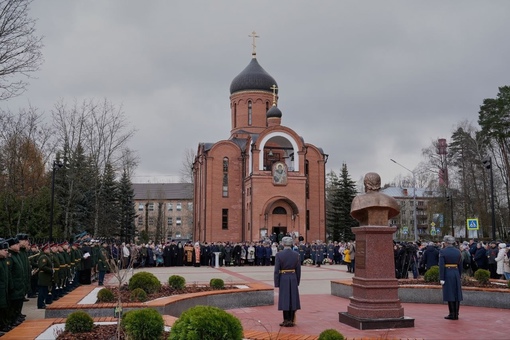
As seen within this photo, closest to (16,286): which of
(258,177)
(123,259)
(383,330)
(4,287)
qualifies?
(4,287)

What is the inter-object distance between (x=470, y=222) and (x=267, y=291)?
1535cm

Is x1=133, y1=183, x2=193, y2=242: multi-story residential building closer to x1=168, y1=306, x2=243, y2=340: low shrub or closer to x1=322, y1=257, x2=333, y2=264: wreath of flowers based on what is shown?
x1=322, y1=257, x2=333, y2=264: wreath of flowers

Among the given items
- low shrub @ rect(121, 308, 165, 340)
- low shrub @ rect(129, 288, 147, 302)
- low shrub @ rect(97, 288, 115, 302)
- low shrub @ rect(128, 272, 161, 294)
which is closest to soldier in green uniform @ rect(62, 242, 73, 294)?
low shrub @ rect(128, 272, 161, 294)

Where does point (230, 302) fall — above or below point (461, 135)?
below

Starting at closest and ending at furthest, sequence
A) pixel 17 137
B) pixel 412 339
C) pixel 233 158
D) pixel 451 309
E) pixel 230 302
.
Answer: pixel 412 339 → pixel 451 309 → pixel 230 302 → pixel 17 137 → pixel 233 158

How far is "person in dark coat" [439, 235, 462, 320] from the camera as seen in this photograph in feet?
33.9

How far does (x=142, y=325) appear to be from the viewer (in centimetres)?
647

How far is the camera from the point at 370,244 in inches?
384

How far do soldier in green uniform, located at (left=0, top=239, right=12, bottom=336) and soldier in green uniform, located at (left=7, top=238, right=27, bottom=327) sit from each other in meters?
0.20

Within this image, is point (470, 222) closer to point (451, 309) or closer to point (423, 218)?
point (451, 309)

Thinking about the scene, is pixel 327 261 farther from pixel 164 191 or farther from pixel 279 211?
pixel 164 191

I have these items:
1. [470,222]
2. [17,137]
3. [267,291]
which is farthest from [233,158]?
[267,291]

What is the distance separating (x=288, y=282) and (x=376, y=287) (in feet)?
5.46

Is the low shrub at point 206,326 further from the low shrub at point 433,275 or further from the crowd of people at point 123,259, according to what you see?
the low shrub at point 433,275
